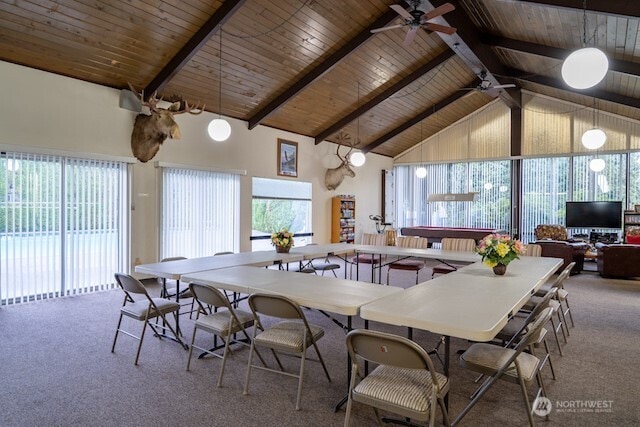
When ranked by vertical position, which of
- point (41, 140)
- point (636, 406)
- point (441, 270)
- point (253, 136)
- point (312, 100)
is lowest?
point (636, 406)

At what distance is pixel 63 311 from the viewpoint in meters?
4.78

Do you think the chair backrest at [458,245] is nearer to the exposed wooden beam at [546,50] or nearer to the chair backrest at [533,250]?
the chair backrest at [533,250]

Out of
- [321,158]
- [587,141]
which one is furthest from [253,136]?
[587,141]

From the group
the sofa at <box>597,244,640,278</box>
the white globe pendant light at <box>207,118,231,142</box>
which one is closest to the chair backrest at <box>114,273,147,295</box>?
the white globe pendant light at <box>207,118,231,142</box>

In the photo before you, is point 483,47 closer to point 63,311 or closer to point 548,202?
point 548,202

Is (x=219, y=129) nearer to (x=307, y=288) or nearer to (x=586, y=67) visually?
(x=307, y=288)

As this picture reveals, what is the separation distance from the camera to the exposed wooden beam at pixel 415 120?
9834mm

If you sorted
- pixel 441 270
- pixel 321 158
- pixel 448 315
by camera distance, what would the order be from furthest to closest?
pixel 321 158 < pixel 441 270 < pixel 448 315

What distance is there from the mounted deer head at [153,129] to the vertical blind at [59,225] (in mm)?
404

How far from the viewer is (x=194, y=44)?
17.4 feet

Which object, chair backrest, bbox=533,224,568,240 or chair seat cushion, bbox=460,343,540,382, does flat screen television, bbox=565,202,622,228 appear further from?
chair seat cushion, bbox=460,343,540,382

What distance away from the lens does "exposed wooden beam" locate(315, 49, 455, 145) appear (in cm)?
767

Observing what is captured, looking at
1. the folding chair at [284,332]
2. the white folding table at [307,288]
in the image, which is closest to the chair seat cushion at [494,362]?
the white folding table at [307,288]

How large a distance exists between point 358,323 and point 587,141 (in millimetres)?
4655
